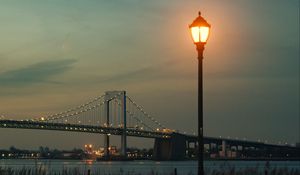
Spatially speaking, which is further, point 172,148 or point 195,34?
point 172,148

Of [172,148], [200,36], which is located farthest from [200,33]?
[172,148]

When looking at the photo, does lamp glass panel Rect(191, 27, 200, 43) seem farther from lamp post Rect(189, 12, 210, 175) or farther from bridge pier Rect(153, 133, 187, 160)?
bridge pier Rect(153, 133, 187, 160)

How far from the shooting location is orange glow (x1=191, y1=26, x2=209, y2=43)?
1319 centimetres

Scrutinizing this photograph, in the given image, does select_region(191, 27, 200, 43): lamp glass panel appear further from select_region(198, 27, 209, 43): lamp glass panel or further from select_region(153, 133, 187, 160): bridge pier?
select_region(153, 133, 187, 160): bridge pier

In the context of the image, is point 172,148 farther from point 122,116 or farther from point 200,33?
point 200,33

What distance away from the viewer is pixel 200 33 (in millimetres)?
13211

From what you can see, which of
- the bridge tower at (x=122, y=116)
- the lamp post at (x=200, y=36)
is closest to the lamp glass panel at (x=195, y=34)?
the lamp post at (x=200, y=36)

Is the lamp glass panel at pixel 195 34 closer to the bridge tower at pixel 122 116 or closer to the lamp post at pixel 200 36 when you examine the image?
the lamp post at pixel 200 36

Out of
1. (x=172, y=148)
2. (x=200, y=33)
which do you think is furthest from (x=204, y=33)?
(x=172, y=148)

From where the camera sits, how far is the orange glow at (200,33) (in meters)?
13.2

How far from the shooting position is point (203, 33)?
43.3ft

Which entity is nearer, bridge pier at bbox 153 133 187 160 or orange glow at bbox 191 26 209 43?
orange glow at bbox 191 26 209 43

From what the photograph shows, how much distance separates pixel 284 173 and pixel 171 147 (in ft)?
252

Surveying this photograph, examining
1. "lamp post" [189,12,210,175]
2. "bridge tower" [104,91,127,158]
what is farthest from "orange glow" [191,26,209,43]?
"bridge tower" [104,91,127,158]
